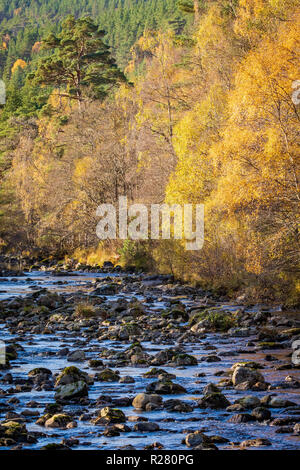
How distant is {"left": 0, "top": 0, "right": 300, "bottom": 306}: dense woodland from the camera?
18812 mm

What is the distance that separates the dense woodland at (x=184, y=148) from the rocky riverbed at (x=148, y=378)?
321 centimetres

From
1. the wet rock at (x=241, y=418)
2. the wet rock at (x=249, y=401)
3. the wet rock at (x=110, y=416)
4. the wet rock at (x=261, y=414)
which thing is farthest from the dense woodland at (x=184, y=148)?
the wet rock at (x=110, y=416)

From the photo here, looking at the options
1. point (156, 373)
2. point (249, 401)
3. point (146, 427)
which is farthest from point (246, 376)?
point (146, 427)

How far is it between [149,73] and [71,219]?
42.5ft

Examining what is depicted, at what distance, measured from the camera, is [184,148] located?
29.4m

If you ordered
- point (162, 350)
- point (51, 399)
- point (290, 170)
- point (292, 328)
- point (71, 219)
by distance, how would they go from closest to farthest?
point (51, 399)
point (162, 350)
point (292, 328)
point (290, 170)
point (71, 219)

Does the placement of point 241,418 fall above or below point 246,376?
below

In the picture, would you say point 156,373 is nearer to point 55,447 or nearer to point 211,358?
point 211,358

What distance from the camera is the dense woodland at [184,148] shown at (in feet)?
61.7

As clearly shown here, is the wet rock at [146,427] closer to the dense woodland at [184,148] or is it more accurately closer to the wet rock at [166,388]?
the wet rock at [166,388]

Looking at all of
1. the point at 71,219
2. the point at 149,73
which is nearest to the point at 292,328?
the point at 149,73

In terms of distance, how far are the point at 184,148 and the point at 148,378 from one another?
726 inches
